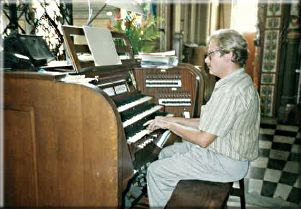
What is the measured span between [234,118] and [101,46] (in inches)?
42.4

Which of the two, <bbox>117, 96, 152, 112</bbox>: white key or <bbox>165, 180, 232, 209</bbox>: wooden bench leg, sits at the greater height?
<bbox>117, 96, 152, 112</bbox>: white key

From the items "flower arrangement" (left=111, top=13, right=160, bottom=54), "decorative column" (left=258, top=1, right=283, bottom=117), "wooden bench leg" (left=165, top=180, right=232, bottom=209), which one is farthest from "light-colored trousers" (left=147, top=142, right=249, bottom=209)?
"decorative column" (left=258, top=1, right=283, bottom=117)

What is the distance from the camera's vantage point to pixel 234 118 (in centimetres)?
186

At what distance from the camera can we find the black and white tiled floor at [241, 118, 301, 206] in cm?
Answer: 319

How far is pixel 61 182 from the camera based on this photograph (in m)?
1.80

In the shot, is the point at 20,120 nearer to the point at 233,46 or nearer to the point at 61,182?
the point at 61,182

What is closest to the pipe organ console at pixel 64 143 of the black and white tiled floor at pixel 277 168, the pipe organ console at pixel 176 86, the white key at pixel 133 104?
the white key at pixel 133 104

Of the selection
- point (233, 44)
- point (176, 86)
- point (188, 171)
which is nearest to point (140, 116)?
point (188, 171)

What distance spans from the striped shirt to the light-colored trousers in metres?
0.07

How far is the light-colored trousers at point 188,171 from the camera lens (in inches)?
78.3

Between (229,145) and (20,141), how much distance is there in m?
1.29

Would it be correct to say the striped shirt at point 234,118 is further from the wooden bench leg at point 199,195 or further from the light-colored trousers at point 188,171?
the wooden bench leg at point 199,195

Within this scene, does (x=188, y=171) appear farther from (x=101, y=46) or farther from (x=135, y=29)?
(x=135, y=29)

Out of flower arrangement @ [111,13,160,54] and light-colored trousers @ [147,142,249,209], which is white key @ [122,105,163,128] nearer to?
light-colored trousers @ [147,142,249,209]
